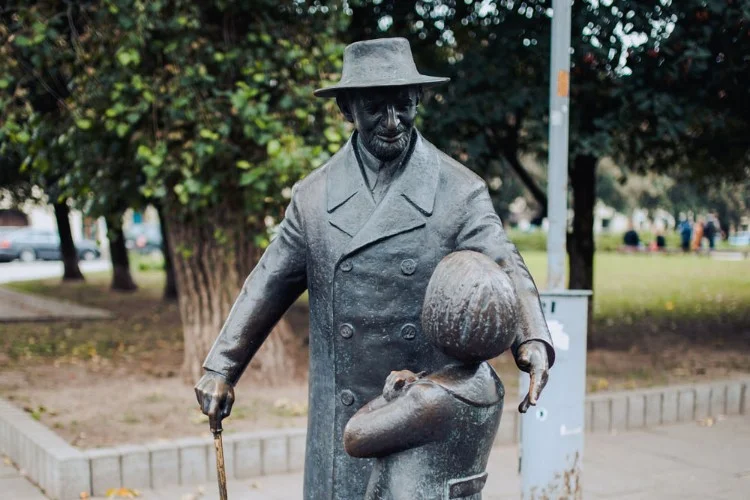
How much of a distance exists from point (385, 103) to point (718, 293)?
16661 millimetres

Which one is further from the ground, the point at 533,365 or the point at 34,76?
the point at 34,76

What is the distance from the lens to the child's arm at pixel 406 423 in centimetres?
233

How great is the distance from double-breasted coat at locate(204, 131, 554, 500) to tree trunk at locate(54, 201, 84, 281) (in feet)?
53.2

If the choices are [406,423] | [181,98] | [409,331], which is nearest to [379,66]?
[409,331]

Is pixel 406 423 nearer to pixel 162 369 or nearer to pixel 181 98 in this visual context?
pixel 181 98

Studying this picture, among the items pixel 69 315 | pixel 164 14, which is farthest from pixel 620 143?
pixel 69 315

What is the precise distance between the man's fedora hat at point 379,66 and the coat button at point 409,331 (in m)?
0.70

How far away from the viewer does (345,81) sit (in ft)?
8.87

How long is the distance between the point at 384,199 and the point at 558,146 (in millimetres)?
2795

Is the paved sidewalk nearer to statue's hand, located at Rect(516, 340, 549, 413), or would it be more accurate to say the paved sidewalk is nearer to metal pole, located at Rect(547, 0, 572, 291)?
metal pole, located at Rect(547, 0, 572, 291)

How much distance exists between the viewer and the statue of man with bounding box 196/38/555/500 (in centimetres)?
268

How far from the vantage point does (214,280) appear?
7898 millimetres

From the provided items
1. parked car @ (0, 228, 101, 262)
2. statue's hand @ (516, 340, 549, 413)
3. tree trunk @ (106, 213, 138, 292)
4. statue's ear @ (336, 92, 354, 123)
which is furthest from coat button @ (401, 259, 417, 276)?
parked car @ (0, 228, 101, 262)

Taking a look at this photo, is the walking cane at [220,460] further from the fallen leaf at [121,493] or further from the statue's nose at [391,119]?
the fallen leaf at [121,493]
